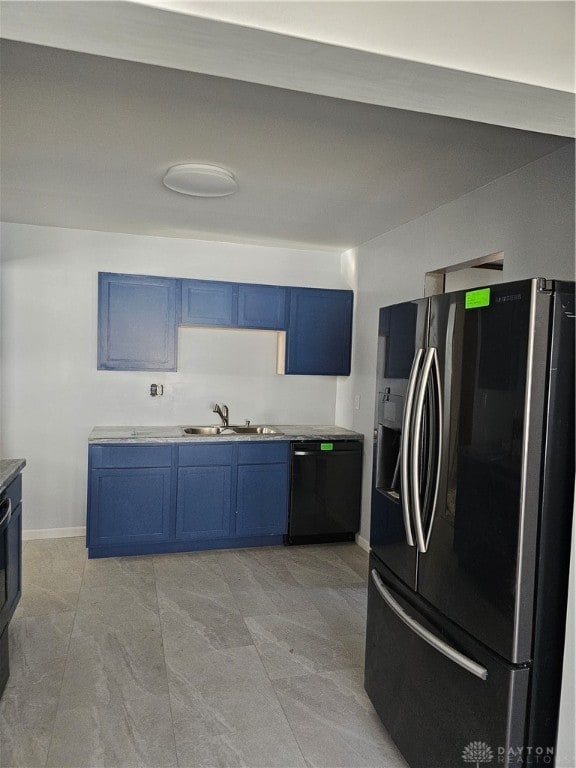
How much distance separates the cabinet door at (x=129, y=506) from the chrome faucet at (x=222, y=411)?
77cm

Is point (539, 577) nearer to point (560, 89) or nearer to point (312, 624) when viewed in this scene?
point (560, 89)

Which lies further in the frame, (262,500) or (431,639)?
(262,500)

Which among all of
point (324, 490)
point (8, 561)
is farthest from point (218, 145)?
point (324, 490)

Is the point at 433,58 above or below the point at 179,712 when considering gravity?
above

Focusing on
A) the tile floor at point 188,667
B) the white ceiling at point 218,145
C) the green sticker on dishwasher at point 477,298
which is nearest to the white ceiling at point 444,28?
the white ceiling at point 218,145

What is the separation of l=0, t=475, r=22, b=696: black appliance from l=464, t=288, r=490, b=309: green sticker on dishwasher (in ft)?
6.96

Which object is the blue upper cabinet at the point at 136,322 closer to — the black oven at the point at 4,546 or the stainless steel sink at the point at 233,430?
the stainless steel sink at the point at 233,430

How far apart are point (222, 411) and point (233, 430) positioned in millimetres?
193

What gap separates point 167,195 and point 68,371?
1.82 meters

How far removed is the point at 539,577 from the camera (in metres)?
1.53

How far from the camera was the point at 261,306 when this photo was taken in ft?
15.0

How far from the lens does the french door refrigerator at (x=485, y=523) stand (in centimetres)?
150

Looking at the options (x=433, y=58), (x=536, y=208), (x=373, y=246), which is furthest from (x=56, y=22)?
(x=373, y=246)

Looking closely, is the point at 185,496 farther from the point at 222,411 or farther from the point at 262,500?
the point at 222,411
